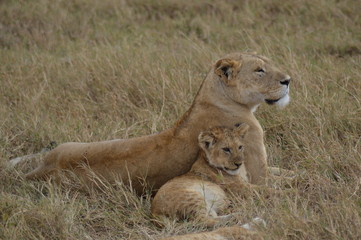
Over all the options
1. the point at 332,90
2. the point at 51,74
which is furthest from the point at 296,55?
the point at 51,74

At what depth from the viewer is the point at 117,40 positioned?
26.4ft

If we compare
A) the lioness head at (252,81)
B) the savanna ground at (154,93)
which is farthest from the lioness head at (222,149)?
the lioness head at (252,81)

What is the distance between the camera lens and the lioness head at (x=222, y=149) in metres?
4.54

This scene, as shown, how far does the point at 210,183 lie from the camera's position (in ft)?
14.7

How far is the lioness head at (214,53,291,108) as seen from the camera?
4945 mm

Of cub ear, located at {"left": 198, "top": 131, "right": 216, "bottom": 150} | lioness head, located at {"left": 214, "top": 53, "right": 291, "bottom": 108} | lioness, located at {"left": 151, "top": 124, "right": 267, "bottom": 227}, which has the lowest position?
lioness, located at {"left": 151, "top": 124, "right": 267, "bottom": 227}

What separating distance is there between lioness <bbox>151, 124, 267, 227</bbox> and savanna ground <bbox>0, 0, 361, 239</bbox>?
12 centimetres

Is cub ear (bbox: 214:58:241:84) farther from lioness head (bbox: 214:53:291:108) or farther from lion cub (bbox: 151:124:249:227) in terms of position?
lion cub (bbox: 151:124:249:227)

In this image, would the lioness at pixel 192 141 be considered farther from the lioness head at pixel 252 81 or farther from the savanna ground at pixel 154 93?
the savanna ground at pixel 154 93

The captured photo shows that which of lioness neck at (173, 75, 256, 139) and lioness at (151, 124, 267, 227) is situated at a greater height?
lioness neck at (173, 75, 256, 139)

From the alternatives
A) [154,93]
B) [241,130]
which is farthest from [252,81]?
[154,93]

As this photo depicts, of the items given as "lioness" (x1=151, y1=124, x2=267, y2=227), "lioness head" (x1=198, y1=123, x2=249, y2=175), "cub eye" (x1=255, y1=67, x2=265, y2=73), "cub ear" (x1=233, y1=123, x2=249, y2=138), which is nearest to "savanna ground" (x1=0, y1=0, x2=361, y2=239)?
"lioness" (x1=151, y1=124, x2=267, y2=227)

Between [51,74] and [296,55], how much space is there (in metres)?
2.26

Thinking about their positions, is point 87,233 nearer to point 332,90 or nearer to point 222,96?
Result: point 222,96
